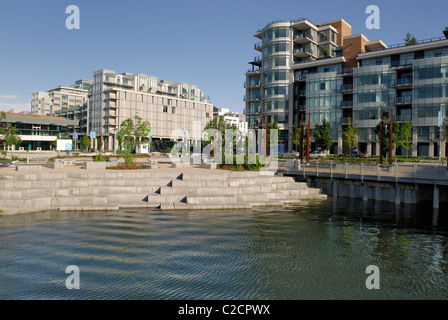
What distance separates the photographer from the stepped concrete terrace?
20.5 metres

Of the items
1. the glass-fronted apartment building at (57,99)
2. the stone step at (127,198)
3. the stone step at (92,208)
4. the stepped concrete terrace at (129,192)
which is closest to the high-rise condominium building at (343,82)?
the stepped concrete terrace at (129,192)

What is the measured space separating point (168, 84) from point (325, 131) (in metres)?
93.1

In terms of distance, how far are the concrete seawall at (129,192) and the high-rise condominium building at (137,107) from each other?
7364cm

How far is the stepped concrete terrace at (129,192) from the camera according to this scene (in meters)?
20.5

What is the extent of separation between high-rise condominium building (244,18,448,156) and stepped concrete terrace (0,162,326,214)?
41.7m

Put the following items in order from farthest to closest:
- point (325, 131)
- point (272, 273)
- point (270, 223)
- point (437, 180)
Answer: point (325, 131), point (437, 180), point (270, 223), point (272, 273)

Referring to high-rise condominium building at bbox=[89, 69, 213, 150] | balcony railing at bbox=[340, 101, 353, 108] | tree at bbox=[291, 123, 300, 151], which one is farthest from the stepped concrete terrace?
high-rise condominium building at bbox=[89, 69, 213, 150]

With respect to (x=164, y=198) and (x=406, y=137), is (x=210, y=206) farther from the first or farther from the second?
(x=406, y=137)

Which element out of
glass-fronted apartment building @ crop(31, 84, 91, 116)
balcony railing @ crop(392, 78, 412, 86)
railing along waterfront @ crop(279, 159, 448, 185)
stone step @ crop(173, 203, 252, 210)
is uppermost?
glass-fronted apartment building @ crop(31, 84, 91, 116)

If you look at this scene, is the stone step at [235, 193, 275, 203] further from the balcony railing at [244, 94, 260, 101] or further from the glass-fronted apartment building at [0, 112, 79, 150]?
the glass-fronted apartment building at [0, 112, 79, 150]

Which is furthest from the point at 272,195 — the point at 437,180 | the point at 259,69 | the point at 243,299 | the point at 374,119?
the point at 259,69

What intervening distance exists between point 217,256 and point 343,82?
62729 millimetres

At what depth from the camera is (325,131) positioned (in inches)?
2275
